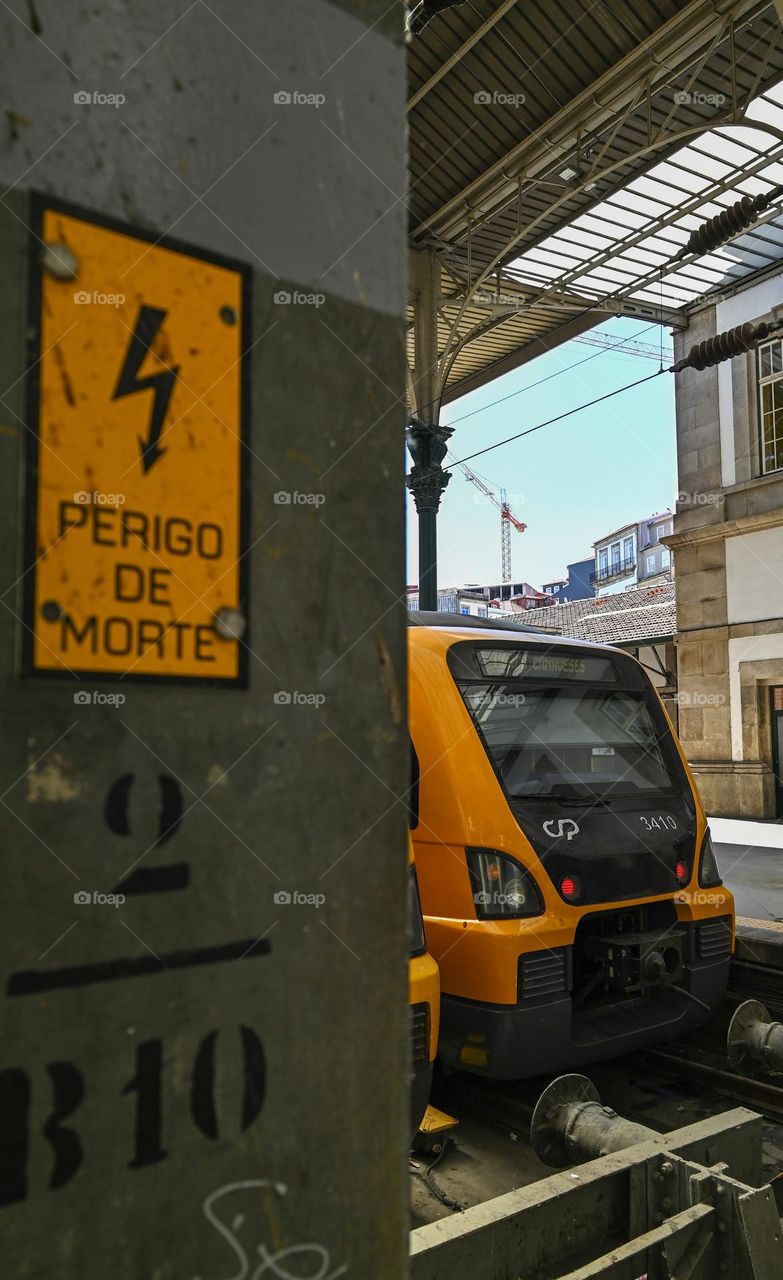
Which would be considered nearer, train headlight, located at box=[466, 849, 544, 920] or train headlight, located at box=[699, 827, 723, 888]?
train headlight, located at box=[466, 849, 544, 920]

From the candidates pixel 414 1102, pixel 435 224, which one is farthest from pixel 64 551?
pixel 435 224

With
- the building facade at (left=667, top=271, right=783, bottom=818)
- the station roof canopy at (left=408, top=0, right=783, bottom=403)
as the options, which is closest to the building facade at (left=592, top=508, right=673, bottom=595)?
the building facade at (left=667, top=271, right=783, bottom=818)

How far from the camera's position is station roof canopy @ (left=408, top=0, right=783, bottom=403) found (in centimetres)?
1034

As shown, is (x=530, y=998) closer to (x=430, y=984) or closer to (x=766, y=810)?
(x=430, y=984)

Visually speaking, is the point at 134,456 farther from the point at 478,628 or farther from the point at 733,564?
the point at 733,564

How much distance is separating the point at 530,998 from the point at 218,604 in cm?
342

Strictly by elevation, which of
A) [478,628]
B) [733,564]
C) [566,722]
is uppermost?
[733,564]

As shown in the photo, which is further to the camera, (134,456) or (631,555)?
(631,555)

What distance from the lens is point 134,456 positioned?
1131 mm

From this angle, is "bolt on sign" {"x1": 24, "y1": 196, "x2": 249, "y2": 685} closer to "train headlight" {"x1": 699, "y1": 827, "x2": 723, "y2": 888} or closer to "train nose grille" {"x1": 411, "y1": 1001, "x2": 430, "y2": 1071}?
"train nose grille" {"x1": 411, "y1": 1001, "x2": 430, "y2": 1071}

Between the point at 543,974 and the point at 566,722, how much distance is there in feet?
4.57

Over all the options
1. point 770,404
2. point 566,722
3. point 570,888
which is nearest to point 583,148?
point 770,404

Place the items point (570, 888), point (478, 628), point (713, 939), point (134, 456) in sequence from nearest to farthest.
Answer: point (134, 456), point (570, 888), point (713, 939), point (478, 628)

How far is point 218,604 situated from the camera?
1.18 meters
